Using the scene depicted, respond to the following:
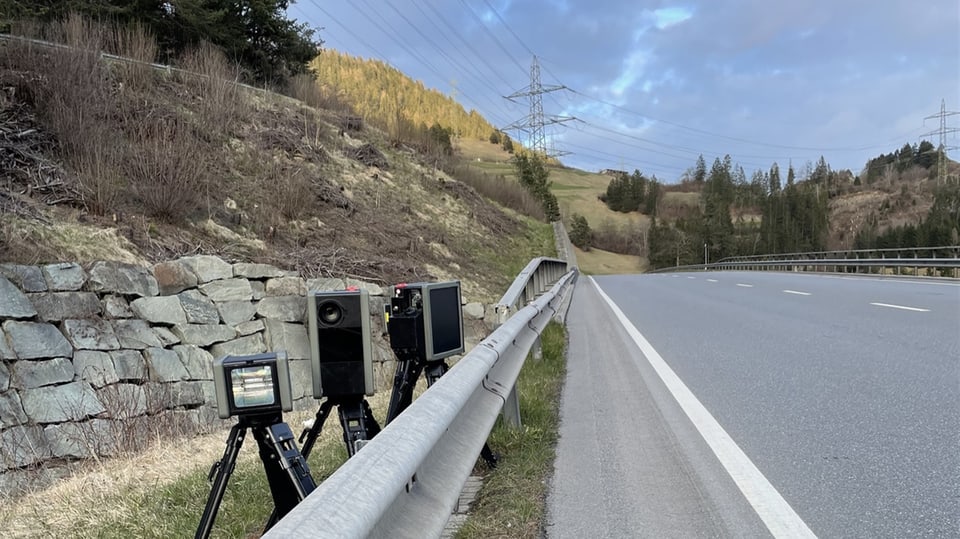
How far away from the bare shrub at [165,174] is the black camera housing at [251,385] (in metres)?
9.81

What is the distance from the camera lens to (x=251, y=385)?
2516 mm

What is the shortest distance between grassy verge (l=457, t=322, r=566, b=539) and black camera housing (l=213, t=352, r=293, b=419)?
115cm

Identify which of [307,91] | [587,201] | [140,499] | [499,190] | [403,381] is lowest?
[140,499]

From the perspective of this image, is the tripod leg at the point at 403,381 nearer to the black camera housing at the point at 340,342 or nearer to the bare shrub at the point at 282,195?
the black camera housing at the point at 340,342

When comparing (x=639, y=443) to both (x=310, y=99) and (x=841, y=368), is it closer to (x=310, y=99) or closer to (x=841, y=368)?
(x=841, y=368)

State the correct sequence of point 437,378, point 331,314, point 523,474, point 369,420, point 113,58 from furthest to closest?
point 113,58, point 437,378, point 523,474, point 369,420, point 331,314

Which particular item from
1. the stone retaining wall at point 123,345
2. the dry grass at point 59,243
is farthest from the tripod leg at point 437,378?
the dry grass at point 59,243

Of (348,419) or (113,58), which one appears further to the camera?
(113,58)

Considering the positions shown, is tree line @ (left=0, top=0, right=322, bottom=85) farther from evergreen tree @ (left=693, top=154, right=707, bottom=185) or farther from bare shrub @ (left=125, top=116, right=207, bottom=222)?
evergreen tree @ (left=693, top=154, right=707, bottom=185)

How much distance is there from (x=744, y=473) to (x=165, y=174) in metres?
11.1

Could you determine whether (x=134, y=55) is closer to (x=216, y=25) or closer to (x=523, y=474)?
(x=216, y=25)

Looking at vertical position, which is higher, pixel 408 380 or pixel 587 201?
pixel 587 201

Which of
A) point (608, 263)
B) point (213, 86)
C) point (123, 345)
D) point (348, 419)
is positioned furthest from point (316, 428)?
point (608, 263)

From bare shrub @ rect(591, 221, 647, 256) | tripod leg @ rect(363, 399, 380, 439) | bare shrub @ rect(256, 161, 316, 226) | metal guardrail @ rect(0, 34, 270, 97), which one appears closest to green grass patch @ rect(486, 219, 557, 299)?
bare shrub @ rect(256, 161, 316, 226)
